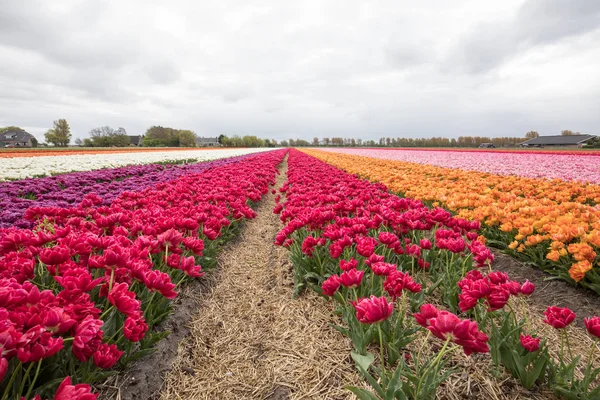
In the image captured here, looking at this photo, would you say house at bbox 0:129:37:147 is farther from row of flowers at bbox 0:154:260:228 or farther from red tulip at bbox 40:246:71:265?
red tulip at bbox 40:246:71:265

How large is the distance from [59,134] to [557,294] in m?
98.2

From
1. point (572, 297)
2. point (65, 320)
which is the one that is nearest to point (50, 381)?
point (65, 320)

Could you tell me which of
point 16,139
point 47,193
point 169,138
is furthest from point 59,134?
point 47,193

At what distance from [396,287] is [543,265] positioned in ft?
10.1

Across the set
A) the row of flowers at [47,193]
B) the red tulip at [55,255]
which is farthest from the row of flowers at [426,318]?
the row of flowers at [47,193]

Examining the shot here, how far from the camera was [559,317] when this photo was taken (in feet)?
5.63

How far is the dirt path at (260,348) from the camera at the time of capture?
2.32 metres

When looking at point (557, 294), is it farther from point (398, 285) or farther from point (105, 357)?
point (105, 357)

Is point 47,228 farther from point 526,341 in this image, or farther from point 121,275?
point 526,341

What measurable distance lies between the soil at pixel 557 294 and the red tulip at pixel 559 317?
1710 mm

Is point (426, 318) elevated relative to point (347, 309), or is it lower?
elevated

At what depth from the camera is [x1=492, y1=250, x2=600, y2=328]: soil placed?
3.00 meters

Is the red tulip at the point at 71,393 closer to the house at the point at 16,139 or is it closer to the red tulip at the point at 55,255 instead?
the red tulip at the point at 55,255

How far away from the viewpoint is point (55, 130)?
3002 inches
